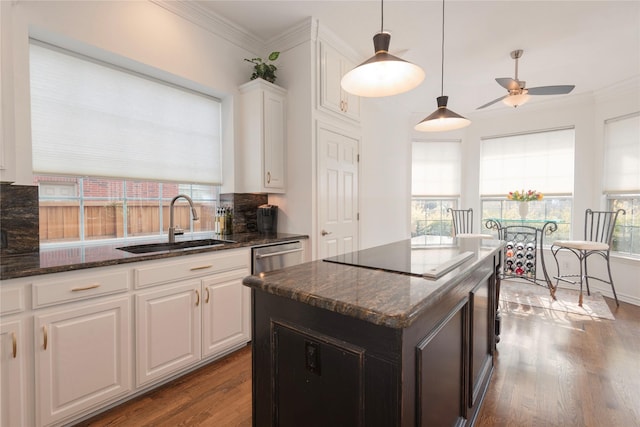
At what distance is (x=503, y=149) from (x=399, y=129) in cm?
184

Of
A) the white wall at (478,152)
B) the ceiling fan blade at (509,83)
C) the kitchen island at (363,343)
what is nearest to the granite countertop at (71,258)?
the kitchen island at (363,343)

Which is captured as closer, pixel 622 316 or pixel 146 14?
pixel 146 14

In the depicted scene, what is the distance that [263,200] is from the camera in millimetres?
3254

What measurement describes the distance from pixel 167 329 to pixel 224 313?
0.42m

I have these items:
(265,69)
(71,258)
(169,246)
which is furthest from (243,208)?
(71,258)

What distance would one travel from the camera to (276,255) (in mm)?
2609

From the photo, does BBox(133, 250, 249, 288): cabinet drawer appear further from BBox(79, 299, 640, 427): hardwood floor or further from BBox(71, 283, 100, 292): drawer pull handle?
BBox(79, 299, 640, 427): hardwood floor

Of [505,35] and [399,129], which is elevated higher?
[505,35]

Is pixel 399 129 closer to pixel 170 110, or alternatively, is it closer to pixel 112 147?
pixel 170 110

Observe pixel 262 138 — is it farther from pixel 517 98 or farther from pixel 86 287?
pixel 517 98

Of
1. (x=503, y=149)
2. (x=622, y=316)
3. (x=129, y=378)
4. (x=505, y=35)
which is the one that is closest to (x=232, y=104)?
(x=129, y=378)

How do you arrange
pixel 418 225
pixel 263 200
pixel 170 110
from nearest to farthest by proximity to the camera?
1. pixel 170 110
2. pixel 263 200
3. pixel 418 225

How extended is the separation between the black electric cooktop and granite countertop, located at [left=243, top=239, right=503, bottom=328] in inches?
1.2

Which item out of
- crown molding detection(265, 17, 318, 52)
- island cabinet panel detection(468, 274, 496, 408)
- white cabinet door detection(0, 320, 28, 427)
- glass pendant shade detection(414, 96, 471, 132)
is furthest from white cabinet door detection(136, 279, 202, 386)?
crown molding detection(265, 17, 318, 52)
